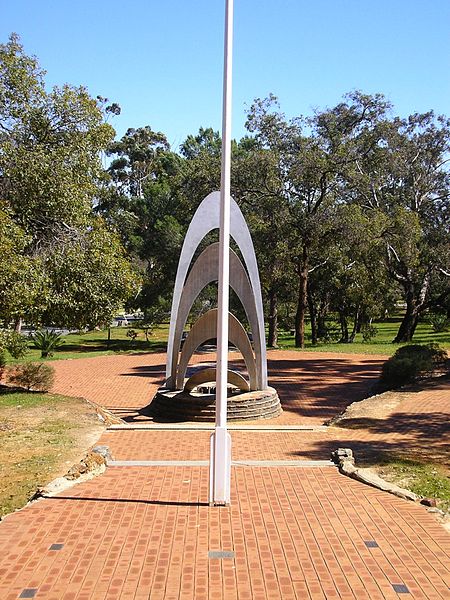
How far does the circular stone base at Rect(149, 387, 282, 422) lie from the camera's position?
45.9 feet

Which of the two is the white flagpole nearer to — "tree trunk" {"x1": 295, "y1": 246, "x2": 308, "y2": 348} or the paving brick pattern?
the paving brick pattern

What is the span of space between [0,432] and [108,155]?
149 feet

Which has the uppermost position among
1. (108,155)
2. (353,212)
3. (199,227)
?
(108,155)

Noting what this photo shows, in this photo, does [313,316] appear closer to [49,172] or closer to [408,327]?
[408,327]

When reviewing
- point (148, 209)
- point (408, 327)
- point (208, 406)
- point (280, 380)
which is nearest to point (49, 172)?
point (208, 406)

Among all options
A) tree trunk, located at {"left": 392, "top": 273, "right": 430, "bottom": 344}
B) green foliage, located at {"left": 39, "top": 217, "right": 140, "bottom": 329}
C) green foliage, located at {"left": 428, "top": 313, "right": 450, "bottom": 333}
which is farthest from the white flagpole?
green foliage, located at {"left": 428, "top": 313, "right": 450, "bottom": 333}

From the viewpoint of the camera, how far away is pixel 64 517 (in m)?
6.95

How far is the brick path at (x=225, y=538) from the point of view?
5.47 meters

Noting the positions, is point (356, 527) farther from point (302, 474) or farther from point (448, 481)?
point (448, 481)

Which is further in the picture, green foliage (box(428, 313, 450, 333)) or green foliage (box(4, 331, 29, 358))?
green foliage (box(428, 313, 450, 333))

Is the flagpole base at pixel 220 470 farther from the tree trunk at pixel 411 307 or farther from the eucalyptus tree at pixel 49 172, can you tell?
the tree trunk at pixel 411 307

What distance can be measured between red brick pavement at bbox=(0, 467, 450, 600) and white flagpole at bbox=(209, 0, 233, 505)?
0.30 meters

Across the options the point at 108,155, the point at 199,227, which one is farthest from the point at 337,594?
the point at 108,155

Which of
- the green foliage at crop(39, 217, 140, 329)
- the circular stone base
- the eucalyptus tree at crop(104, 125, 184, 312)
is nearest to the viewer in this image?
the green foliage at crop(39, 217, 140, 329)
